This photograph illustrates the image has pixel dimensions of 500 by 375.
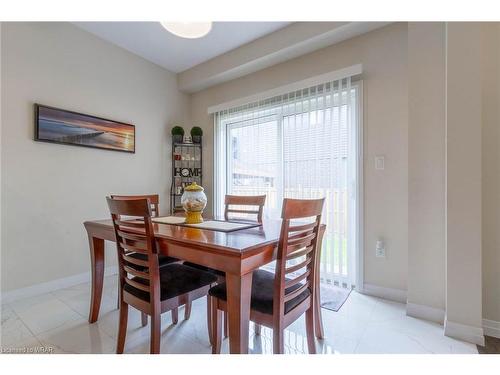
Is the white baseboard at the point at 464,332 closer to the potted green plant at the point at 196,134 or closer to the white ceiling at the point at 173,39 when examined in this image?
the white ceiling at the point at 173,39

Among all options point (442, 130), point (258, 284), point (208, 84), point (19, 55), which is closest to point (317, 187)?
point (442, 130)

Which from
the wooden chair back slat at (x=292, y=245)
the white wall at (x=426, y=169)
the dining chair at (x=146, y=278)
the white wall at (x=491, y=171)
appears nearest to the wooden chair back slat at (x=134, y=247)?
the dining chair at (x=146, y=278)

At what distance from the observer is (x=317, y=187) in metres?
2.48

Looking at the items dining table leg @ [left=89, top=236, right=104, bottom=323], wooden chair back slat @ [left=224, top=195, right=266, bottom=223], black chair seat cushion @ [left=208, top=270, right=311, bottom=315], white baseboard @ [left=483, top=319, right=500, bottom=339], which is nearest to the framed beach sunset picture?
dining table leg @ [left=89, top=236, right=104, bottom=323]

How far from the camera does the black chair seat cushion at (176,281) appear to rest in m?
1.34

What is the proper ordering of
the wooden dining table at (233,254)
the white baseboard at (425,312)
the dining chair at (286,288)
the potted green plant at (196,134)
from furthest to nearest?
the potted green plant at (196,134), the white baseboard at (425,312), the dining chair at (286,288), the wooden dining table at (233,254)

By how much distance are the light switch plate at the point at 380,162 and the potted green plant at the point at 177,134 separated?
2.49 meters

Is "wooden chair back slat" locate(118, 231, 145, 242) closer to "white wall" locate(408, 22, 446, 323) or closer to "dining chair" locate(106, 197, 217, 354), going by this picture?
"dining chair" locate(106, 197, 217, 354)

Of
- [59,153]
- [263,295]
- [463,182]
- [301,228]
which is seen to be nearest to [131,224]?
[263,295]

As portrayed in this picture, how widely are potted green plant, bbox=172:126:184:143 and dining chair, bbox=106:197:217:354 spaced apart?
2.18m

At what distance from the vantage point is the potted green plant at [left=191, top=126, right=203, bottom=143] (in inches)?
136
